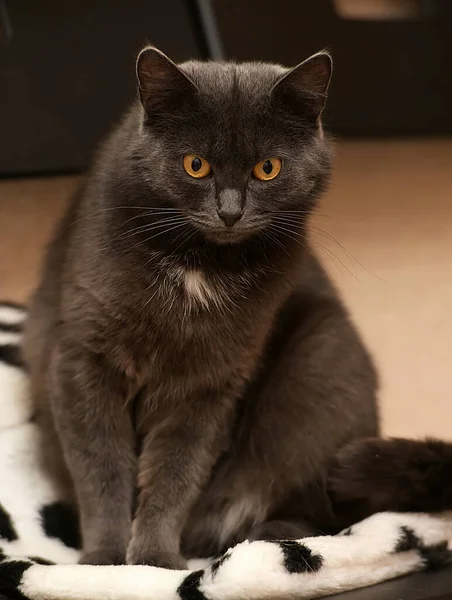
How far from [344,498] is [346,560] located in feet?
→ 0.68

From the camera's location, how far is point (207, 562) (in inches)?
57.8

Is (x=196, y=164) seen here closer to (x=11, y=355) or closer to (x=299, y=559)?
(x=299, y=559)

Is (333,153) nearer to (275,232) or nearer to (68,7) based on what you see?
(275,232)

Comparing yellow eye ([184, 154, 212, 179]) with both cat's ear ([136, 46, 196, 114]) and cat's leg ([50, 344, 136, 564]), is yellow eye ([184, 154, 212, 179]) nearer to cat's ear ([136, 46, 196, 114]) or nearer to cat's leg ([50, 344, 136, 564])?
cat's ear ([136, 46, 196, 114])

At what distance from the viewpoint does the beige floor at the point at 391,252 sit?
2.10 meters

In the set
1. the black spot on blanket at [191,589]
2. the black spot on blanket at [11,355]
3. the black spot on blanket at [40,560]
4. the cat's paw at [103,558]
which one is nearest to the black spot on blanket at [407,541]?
the black spot on blanket at [191,589]

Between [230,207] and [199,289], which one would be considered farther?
[199,289]

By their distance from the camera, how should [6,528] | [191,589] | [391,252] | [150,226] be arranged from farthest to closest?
[391,252] → [6,528] → [150,226] → [191,589]

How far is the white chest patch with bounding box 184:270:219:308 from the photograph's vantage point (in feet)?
4.27

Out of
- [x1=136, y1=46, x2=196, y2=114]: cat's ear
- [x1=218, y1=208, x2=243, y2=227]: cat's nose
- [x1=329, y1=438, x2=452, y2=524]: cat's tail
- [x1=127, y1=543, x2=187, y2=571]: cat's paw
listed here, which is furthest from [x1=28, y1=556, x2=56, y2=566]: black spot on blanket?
[x1=136, y1=46, x2=196, y2=114]: cat's ear

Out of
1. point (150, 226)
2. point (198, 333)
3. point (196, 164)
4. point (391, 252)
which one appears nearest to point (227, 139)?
point (196, 164)

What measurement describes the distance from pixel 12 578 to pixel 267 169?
2.30 ft

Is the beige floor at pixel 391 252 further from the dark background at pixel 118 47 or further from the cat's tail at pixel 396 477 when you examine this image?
the cat's tail at pixel 396 477

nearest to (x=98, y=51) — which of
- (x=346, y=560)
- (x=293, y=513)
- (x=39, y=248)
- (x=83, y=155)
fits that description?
(x=83, y=155)
